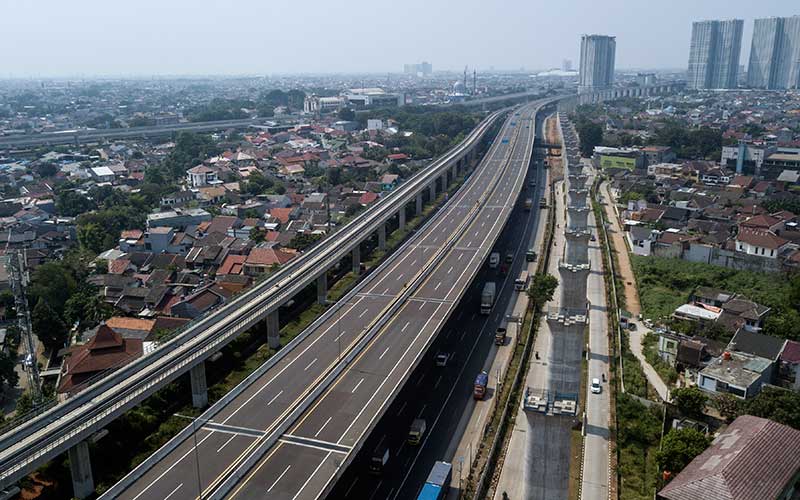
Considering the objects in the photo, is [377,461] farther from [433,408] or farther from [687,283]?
[687,283]

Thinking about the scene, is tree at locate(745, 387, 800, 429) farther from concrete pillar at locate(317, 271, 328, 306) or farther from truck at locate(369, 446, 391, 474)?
concrete pillar at locate(317, 271, 328, 306)

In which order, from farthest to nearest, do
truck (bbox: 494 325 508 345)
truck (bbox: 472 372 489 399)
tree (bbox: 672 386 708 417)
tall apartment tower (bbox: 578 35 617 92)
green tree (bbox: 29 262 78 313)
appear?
tall apartment tower (bbox: 578 35 617 92) < green tree (bbox: 29 262 78 313) < truck (bbox: 494 325 508 345) < truck (bbox: 472 372 489 399) < tree (bbox: 672 386 708 417)

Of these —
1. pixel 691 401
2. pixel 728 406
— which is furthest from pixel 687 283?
pixel 691 401

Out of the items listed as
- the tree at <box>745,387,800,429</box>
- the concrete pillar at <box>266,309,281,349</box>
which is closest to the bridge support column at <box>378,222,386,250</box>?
the concrete pillar at <box>266,309,281,349</box>

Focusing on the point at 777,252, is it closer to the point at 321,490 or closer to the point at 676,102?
A: the point at 321,490

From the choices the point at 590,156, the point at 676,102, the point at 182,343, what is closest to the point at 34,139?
the point at 590,156

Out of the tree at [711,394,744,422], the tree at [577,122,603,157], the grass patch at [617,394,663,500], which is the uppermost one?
the tree at [577,122,603,157]

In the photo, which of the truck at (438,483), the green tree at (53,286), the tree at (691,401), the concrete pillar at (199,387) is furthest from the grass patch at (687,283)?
the green tree at (53,286)
